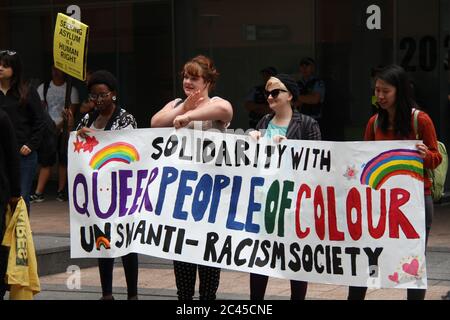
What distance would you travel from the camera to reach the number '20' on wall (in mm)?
14367

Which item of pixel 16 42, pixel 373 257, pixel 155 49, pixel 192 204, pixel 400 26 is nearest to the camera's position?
pixel 373 257

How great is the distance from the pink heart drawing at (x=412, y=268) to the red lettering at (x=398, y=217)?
165 mm

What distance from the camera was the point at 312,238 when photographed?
23.6 feet

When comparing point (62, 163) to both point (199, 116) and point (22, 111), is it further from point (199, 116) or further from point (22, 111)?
point (199, 116)

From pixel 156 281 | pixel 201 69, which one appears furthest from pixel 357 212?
pixel 156 281

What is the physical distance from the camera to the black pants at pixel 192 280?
7.49 m

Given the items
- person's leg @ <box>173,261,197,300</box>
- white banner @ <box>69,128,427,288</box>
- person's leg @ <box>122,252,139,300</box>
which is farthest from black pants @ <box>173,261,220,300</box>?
person's leg @ <box>122,252,139,300</box>

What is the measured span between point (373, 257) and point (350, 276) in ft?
0.66

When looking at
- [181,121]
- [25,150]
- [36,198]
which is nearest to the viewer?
[181,121]

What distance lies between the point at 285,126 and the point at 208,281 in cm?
120

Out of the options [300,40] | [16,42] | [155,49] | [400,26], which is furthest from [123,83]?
[400,26]

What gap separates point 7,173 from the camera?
7.24m

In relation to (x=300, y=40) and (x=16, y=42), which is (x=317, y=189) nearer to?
(x=300, y=40)

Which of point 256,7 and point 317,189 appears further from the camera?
point 256,7
